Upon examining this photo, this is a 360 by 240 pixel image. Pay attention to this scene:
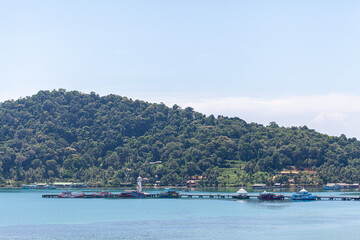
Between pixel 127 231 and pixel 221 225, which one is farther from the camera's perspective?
pixel 221 225

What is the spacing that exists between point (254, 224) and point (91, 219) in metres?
32.9

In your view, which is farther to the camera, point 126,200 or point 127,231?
point 126,200

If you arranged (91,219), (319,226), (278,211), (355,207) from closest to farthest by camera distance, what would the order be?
(319,226)
(91,219)
(278,211)
(355,207)

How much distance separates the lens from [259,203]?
493 feet

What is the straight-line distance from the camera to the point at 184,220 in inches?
4318

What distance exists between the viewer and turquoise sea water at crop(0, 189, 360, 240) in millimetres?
90688

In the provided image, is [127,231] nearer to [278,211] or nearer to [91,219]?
[91,219]

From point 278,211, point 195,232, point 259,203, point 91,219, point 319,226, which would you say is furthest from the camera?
point 259,203

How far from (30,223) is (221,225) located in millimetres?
36524

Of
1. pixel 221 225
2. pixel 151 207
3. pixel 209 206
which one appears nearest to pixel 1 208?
pixel 151 207

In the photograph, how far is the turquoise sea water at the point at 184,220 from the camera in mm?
90688

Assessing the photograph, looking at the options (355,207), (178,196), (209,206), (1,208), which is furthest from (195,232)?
(178,196)

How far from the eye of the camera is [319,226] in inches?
3967

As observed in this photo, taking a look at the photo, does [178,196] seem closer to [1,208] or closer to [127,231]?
[1,208]
